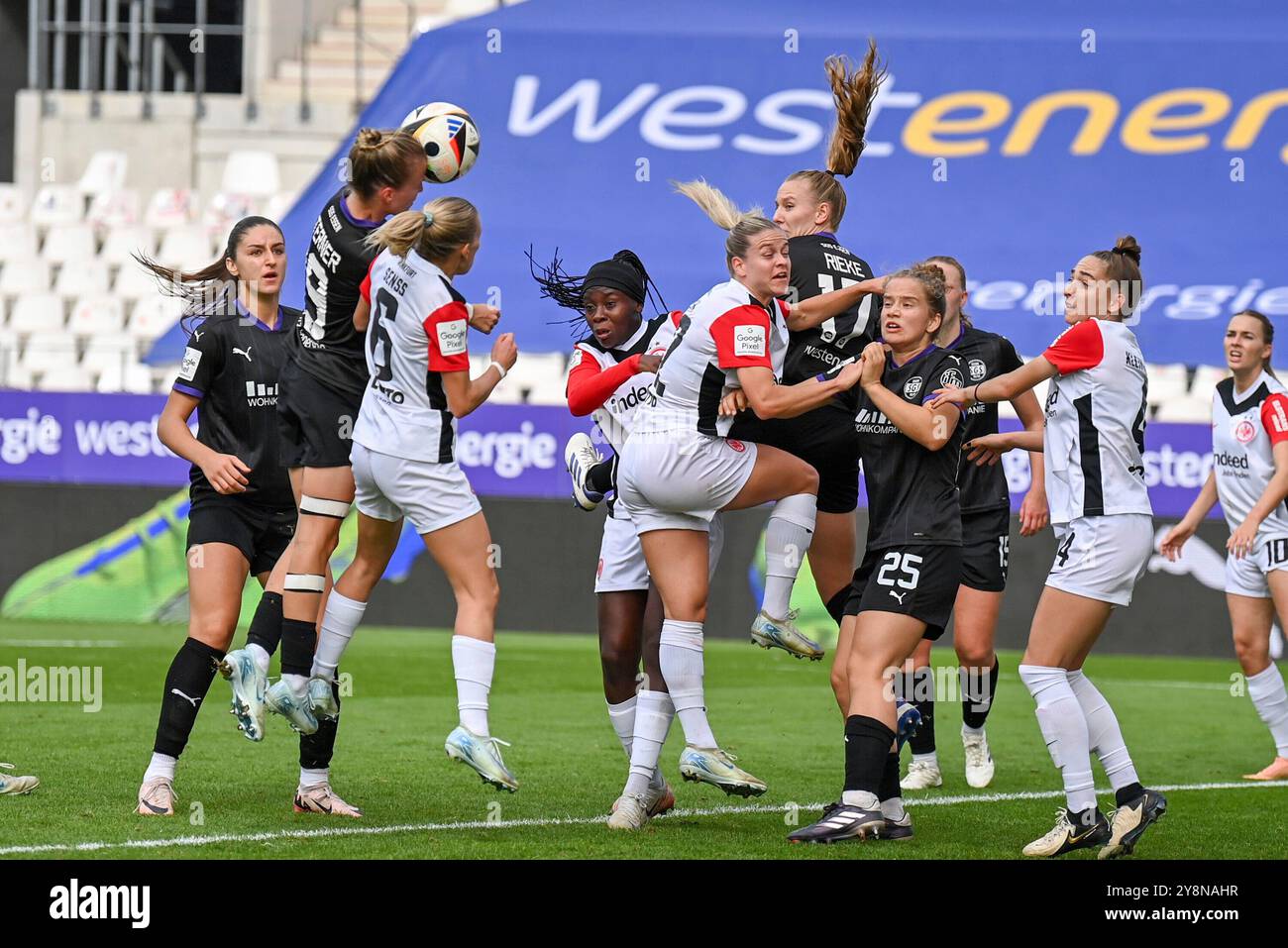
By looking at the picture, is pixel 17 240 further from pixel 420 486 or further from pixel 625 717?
pixel 420 486

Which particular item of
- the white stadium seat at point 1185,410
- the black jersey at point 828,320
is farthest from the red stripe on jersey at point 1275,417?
the white stadium seat at point 1185,410

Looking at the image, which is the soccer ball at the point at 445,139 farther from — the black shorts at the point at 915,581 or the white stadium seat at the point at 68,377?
the white stadium seat at the point at 68,377

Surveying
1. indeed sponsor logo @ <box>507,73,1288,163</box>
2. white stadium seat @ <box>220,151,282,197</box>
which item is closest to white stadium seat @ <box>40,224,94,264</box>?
white stadium seat @ <box>220,151,282,197</box>

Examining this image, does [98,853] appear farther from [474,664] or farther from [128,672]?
[128,672]

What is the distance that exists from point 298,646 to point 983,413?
353 centimetres

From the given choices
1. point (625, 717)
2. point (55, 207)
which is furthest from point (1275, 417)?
point (55, 207)

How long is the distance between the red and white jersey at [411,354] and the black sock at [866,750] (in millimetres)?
1772

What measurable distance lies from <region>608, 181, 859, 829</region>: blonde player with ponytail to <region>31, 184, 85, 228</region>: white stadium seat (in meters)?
17.6

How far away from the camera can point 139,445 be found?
54.0ft

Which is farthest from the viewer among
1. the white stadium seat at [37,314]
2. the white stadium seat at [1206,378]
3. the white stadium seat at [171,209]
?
the white stadium seat at [171,209]

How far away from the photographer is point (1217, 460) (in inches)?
377

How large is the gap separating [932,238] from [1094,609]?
Result: 515 inches

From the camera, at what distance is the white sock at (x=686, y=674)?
673cm

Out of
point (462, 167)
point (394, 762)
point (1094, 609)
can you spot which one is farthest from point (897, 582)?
point (394, 762)
